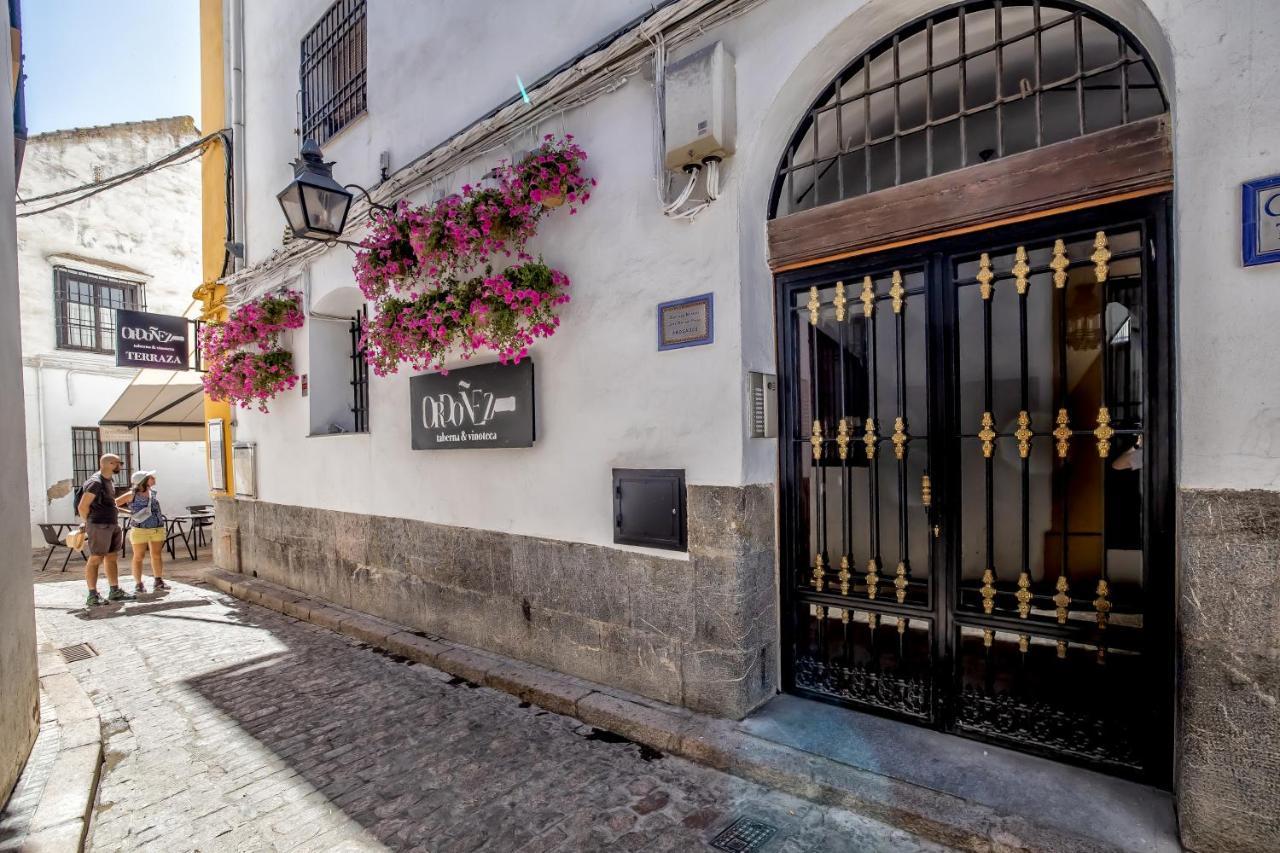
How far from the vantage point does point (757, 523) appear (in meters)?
3.99

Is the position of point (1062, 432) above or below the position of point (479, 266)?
below

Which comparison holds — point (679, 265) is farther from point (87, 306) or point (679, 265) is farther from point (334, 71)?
point (87, 306)

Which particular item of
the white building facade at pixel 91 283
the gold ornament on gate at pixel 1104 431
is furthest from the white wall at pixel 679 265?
the white building facade at pixel 91 283

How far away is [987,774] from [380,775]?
3.22 m

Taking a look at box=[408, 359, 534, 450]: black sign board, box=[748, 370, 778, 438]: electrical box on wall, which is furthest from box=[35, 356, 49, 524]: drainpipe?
box=[748, 370, 778, 438]: electrical box on wall

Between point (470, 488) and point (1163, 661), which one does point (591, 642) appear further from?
point (1163, 661)

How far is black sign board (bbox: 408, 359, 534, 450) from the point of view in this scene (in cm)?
510

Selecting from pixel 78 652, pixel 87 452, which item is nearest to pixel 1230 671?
pixel 78 652

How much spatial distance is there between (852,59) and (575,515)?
137 inches

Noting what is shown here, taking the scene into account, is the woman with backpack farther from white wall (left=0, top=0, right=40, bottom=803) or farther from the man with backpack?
white wall (left=0, top=0, right=40, bottom=803)

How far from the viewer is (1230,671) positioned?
2479mm

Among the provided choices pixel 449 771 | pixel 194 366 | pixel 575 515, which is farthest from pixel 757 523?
pixel 194 366

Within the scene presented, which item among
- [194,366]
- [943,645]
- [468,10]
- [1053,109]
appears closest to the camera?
[943,645]

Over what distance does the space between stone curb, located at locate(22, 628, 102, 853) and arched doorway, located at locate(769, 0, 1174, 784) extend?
3805mm
